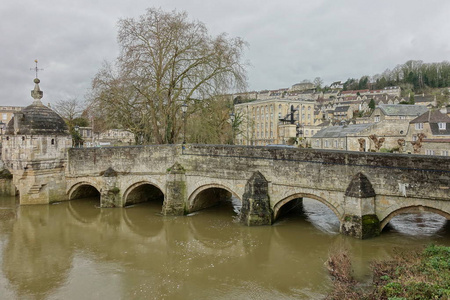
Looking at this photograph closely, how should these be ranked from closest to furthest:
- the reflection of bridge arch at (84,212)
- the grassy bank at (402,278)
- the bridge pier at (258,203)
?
the grassy bank at (402,278) < the bridge pier at (258,203) < the reflection of bridge arch at (84,212)

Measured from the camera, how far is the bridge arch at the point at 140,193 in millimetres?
18500

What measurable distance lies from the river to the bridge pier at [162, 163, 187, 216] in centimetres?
42

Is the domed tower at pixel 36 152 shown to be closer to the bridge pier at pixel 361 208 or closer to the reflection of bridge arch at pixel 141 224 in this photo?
the reflection of bridge arch at pixel 141 224

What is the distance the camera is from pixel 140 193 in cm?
1991

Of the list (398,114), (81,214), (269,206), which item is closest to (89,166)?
(81,214)

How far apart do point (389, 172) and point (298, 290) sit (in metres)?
5.65

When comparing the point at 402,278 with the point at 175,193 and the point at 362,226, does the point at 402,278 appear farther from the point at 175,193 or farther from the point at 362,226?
the point at 175,193

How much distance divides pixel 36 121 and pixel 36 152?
177cm

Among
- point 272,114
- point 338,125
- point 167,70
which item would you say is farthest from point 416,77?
point 167,70

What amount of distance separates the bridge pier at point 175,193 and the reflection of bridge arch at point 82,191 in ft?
18.2

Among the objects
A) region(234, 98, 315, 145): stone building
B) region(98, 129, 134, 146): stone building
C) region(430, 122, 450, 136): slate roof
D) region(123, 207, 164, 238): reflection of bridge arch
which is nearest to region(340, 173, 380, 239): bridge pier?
region(123, 207, 164, 238): reflection of bridge arch

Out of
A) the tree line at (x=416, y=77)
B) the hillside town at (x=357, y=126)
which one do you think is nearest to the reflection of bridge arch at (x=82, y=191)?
the hillside town at (x=357, y=126)

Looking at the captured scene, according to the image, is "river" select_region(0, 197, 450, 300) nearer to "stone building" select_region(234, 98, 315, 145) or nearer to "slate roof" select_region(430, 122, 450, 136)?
"slate roof" select_region(430, 122, 450, 136)

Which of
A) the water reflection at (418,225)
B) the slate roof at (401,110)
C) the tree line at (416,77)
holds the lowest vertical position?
the water reflection at (418,225)
